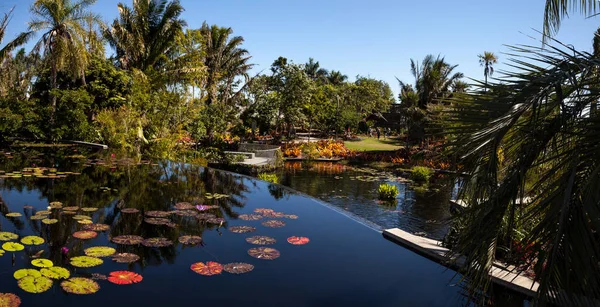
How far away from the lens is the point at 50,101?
18.1 meters

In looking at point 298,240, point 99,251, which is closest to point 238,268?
point 298,240

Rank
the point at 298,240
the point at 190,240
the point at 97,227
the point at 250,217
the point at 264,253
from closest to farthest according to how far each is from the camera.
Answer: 1. the point at 264,253
2. the point at 190,240
3. the point at 97,227
4. the point at 298,240
5. the point at 250,217

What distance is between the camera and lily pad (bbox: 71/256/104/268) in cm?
407

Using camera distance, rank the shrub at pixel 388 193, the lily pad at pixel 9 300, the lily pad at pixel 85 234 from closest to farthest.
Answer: the lily pad at pixel 9 300 → the lily pad at pixel 85 234 → the shrub at pixel 388 193

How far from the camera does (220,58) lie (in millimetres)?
27812

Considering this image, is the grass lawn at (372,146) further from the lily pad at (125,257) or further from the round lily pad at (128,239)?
the lily pad at (125,257)

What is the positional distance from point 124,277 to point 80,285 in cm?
41

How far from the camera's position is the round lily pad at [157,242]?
491 cm

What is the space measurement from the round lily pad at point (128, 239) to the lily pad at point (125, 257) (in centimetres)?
44

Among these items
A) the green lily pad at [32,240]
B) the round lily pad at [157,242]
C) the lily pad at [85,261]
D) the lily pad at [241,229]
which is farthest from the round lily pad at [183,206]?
the lily pad at [85,261]

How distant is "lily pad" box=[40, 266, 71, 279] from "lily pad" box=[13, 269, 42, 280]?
0.16 ft

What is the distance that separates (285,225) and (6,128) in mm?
15942

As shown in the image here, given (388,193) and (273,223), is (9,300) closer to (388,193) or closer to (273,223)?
(273,223)

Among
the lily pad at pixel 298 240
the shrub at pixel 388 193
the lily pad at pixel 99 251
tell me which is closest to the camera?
the lily pad at pixel 99 251
